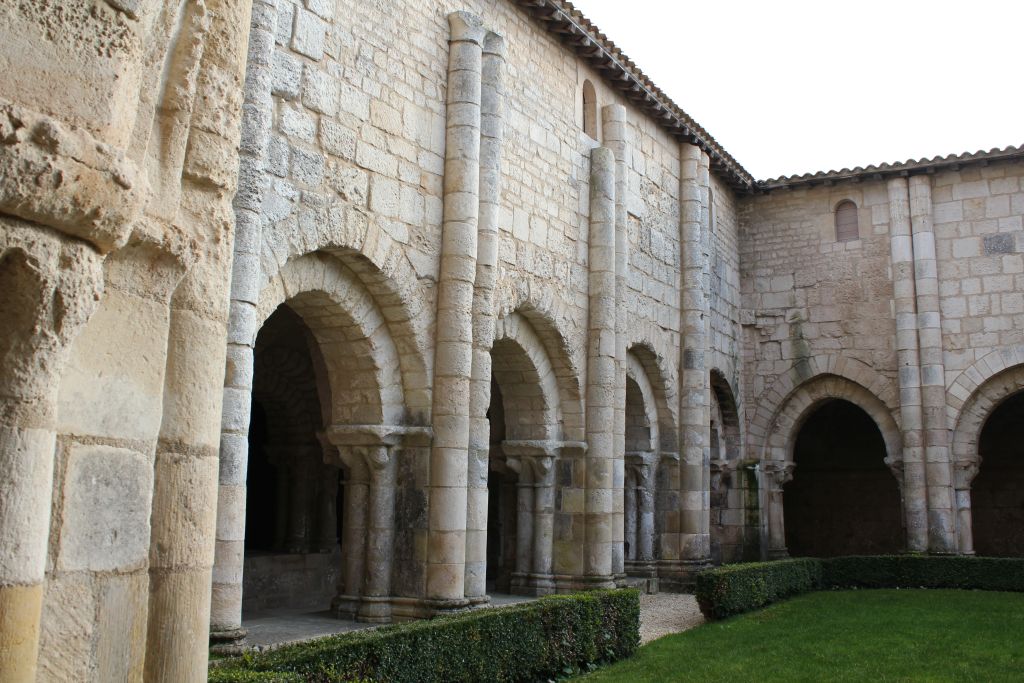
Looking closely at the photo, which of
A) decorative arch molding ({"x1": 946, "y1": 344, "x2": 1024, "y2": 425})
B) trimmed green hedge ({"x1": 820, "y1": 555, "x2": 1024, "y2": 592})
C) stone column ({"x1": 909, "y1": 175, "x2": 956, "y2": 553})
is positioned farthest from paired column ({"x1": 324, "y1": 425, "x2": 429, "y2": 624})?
decorative arch molding ({"x1": 946, "y1": 344, "x2": 1024, "y2": 425})

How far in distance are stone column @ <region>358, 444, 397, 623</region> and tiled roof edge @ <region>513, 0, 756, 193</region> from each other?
566cm

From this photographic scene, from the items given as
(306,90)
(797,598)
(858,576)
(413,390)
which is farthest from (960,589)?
(306,90)

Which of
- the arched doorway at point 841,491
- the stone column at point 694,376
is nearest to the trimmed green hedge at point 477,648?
the stone column at point 694,376

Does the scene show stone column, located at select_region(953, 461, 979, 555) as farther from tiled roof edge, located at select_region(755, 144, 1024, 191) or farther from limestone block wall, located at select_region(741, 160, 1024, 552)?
tiled roof edge, located at select_region(755, 144, 1024, 191)

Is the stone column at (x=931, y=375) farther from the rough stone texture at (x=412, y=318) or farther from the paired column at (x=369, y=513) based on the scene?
the paired column at (x=369, y=513)

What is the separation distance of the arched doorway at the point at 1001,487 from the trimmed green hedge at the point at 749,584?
6.64m

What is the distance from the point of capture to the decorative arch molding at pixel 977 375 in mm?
15516

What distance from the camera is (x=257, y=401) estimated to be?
42.6ft

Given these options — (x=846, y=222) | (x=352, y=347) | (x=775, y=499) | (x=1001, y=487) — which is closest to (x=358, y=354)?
(x=352, y=347)

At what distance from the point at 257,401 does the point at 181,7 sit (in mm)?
10880

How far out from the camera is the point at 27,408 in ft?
6.49

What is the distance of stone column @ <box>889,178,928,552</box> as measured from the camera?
1559cm

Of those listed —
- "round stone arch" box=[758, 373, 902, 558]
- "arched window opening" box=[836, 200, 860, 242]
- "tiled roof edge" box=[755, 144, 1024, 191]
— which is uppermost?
"tiled roof edge" box=[755, 144, 1024, 191]

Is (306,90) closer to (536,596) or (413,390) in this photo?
(413,390)
